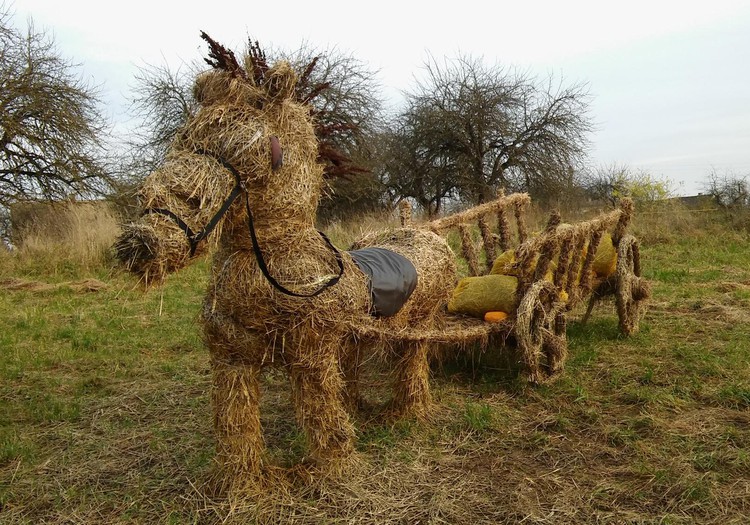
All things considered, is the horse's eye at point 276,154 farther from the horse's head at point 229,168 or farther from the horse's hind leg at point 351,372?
the horse's hind leg at point 351,372

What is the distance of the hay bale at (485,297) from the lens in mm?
4902

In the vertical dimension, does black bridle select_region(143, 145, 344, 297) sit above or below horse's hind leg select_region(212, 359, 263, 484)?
above

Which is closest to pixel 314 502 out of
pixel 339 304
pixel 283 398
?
pixel 339 304

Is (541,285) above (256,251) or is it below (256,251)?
below

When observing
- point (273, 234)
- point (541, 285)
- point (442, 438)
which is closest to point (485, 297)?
point (541, 285)

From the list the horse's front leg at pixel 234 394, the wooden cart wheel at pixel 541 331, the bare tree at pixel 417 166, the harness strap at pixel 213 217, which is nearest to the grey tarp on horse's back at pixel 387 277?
the horse's front leg at pixel 234 394

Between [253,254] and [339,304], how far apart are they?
0.50m

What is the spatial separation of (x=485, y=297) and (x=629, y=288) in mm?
1870

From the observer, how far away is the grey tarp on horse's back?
3.30 m

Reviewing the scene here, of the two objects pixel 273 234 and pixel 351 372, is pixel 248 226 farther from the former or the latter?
pixel 351 372

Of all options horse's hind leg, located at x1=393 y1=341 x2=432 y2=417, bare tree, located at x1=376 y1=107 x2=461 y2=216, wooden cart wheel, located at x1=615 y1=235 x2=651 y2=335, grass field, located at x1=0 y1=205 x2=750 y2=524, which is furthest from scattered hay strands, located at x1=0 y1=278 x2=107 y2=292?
bare tree, located at x1=376 y1=107 x2=461 y2=216

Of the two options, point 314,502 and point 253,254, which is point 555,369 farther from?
point 253,254

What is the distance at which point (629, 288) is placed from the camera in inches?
232

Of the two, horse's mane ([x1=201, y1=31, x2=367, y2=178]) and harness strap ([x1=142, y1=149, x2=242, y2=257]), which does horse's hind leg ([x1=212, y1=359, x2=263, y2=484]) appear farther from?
horse's mane ([x1=201, y1=31, x2=367, y2=178])
